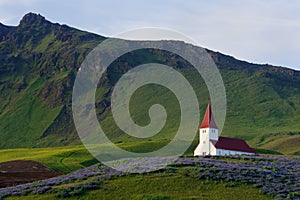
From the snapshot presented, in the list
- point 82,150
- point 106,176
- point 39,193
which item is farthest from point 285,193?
point 82,150

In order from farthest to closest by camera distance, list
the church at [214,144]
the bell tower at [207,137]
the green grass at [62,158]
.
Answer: the green grass at [62,158] < the bell tower at [207,137] < the church at [214,144]

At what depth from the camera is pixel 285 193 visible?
49781 millimetres

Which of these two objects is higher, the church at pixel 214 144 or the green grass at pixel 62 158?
the church at pixel 214 144

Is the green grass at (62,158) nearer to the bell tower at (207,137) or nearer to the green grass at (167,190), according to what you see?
the bell tower at (207,137)

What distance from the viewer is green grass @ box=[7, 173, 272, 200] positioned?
49.0m

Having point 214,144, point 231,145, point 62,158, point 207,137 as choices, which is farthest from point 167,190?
point 62,158

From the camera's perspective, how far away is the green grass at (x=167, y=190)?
49.0m

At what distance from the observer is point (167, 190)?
50.6 metres

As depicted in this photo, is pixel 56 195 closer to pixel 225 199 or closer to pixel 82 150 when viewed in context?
pixel 225 199

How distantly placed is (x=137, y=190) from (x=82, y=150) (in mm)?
98289

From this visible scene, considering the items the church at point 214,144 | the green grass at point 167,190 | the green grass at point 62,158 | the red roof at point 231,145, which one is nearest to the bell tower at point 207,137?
the church at point 214,144

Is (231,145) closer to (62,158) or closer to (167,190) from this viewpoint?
(62,158)

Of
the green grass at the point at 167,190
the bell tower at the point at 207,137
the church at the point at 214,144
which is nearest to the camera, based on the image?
the green grass at the point at 167,190

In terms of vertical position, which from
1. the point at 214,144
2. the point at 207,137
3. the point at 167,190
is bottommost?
the point at 167,190
